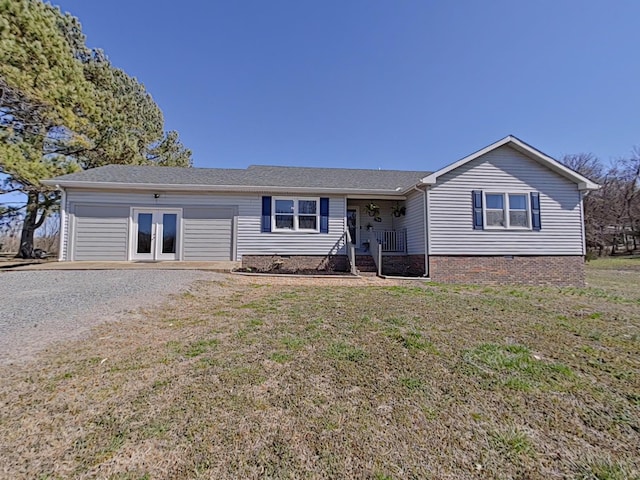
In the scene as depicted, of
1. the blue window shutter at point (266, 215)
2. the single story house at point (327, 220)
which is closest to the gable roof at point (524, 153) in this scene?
the single story house at point (327, 220)

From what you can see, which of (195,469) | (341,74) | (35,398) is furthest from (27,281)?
(341,74)

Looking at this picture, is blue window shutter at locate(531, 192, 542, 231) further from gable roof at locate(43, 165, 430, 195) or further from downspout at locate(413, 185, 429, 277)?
gable roof at locate(43, 165, 430, 195)

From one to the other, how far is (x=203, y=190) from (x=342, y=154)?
41.4 ft

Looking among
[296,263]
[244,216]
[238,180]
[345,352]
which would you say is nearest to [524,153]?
[296,263]

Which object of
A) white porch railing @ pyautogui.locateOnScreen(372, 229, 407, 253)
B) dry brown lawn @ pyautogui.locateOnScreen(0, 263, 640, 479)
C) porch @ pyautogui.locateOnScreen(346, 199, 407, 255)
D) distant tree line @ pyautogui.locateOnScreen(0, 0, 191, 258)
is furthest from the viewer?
porch @ pyautogui.locateOnScreen(346, 199, 407, 255)

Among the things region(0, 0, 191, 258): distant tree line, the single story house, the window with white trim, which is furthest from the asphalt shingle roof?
the window with white trim

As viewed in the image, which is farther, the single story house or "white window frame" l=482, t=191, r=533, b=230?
"white window frame" l=482, t=191, r=533, b=230

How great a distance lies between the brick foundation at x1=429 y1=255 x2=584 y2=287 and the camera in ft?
35.4

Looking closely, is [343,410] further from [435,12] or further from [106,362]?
[435,12]

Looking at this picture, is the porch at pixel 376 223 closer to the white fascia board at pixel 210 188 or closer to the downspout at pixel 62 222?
the white fascia board at pixel 210 188

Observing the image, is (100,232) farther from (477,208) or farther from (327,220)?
(477,208)

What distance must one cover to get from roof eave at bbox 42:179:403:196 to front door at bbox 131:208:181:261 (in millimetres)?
860

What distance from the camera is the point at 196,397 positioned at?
253cm

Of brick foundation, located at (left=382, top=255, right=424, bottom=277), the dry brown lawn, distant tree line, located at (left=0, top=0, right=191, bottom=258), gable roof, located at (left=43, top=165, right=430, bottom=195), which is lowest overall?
the dry brown lawn
